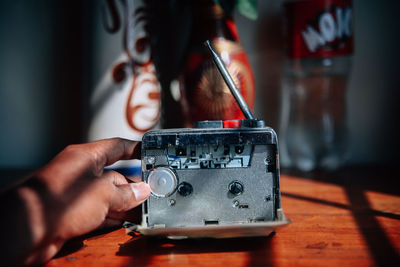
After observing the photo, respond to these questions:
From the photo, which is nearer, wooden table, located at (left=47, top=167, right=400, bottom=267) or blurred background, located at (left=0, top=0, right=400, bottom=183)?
wooden table, located at (left=47, top=167, right=400, bottom=267)

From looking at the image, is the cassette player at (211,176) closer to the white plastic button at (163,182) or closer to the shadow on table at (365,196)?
the white plastic button at (163,182)

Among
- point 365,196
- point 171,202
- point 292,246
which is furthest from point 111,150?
point 365,196

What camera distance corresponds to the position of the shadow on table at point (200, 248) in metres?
0.41

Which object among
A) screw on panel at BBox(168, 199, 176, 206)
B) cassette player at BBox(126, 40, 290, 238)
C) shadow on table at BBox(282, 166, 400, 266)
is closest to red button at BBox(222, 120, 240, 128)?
cassette player at BBox(126, 40, 290, 238)

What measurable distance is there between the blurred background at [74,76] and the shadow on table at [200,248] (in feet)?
2.07

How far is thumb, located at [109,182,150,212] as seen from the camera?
433 millimetres

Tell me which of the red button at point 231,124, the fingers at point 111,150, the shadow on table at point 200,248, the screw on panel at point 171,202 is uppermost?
the red button at point 231,124

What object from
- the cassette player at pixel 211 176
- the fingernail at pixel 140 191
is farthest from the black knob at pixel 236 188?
the fingernail at pixel 140 191

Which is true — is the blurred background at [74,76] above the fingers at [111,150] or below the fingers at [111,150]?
above

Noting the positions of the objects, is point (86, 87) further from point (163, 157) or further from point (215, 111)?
point (163, 157)

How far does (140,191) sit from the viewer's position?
45 cm

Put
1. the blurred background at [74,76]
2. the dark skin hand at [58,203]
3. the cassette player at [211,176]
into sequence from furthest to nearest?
the blurred background at [74,76]
the cassette player at [211,176]
the dark skin hand at [58,203]

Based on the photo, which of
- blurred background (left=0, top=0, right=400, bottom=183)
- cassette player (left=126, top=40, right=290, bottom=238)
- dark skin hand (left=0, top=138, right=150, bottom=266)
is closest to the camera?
dark skin hand (left=0, top=138, right=150, bottom=266)

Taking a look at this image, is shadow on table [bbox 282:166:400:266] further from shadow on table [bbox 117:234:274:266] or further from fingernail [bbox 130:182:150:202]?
fingernail [bbox 130:182:150:202]
